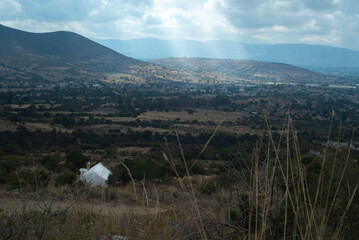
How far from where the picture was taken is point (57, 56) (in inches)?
5674

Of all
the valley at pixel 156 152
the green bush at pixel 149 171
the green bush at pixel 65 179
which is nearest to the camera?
the valley at pixel 156 152

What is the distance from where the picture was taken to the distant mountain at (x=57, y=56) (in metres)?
119

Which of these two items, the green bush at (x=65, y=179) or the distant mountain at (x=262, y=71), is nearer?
the green bush at (x=65, y=179)

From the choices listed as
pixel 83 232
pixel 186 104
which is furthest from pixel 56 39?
pixel 83 232

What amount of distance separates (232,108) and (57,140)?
140ft

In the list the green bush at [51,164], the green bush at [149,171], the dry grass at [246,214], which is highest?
the dry grass at [246,214]

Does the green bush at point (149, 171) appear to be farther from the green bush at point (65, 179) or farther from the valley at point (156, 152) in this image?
the green bush at point (65, 179)

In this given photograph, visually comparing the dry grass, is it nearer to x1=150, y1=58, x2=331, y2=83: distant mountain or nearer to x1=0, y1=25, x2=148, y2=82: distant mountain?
x1=0, y1=25, x2=148, y2=82: distant mountain

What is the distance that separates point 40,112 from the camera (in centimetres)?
5009

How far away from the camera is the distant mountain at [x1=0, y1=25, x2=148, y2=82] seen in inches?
4695

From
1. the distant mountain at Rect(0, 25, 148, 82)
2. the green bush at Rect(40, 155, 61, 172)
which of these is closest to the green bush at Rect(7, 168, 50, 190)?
the green bush at Rect(40, 155, 61, 172)

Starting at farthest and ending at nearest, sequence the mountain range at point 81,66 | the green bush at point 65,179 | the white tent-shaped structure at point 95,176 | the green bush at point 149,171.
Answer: the mountain range at point 81,66 → the green bush at point 149,171 → the white tent-shaped structure at point 95,176 → the green bush at point 65,179

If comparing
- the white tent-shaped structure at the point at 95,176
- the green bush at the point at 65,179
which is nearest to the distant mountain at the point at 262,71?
the white tent-shaped structure at the point at 95,176

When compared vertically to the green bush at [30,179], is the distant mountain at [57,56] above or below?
above
